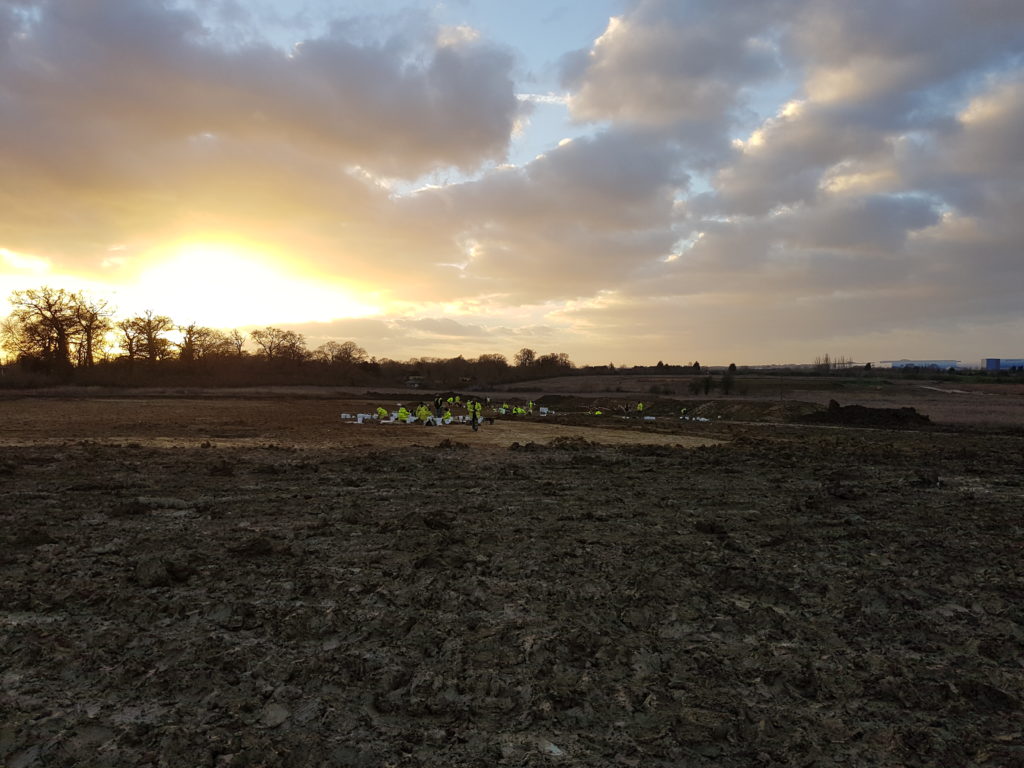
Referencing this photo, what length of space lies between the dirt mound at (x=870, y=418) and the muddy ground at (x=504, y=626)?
64.7 feet

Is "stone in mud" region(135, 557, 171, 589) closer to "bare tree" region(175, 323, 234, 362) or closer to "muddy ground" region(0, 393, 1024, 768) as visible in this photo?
"muddy ground" region(0, 393, 1024, 768)

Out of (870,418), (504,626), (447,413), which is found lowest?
(870,418)

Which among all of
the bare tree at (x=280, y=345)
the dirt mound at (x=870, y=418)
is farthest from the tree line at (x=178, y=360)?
the dirt mound at (x=870, y=418)

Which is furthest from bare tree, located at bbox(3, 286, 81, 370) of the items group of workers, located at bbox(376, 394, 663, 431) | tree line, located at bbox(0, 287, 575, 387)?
group of workers, located at bbox(376, 394, 663, 431)

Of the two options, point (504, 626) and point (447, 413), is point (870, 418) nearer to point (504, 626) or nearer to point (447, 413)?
point (447, 413)

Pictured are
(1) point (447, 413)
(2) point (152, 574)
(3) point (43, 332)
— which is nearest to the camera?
(2) point (152, 574)

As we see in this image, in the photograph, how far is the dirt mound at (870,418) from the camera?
29.0 metres

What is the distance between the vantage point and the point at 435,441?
20984mm

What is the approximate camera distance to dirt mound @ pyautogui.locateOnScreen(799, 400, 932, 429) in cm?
2900

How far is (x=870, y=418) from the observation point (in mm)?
30328

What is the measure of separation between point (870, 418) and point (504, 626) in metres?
30.9

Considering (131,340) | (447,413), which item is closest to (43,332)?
(131,340)

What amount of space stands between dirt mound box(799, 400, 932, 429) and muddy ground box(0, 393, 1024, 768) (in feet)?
64.7

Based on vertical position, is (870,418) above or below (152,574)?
below
